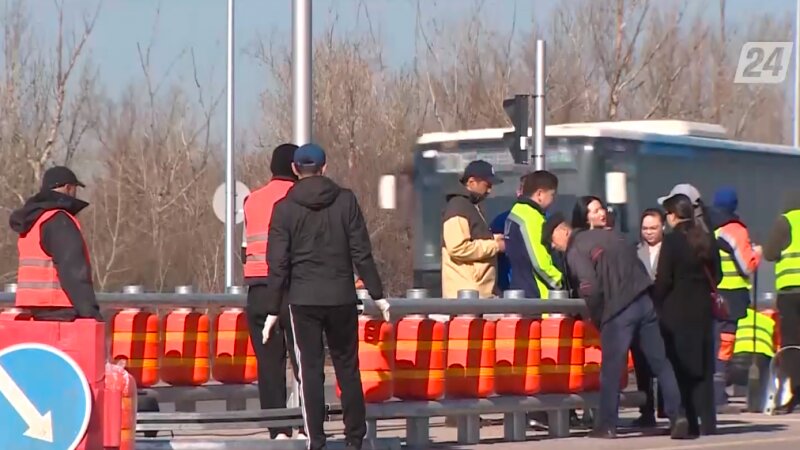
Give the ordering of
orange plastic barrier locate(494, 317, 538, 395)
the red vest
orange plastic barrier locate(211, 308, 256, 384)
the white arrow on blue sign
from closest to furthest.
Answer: the white arrow on blue sign → the red vest → orange plastic barrier locate(494, 317, 538, 395) → orange plastic barrier locate(211, 308, 256, 384)

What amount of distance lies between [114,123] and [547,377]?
35.5 metres

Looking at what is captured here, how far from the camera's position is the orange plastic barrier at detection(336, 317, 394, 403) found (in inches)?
519

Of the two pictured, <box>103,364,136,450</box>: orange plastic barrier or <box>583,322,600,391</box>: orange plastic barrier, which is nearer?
<box>103,364,136,450</box>: orange plastic barrier

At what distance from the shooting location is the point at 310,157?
12.3 meters

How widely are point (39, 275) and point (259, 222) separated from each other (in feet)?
5.50

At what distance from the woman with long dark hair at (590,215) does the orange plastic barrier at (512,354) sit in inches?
37.1

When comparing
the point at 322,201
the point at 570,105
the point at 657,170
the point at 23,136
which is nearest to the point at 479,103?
the point at 570,105

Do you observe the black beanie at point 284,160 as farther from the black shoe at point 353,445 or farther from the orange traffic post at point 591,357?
the orange traffic post at point 591,357

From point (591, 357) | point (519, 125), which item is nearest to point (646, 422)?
point (591, 357)

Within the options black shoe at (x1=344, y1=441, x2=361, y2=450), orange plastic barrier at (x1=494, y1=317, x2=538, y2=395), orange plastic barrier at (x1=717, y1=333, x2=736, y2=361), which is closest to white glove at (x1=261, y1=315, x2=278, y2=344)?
black shoe at (x1=344, y1=441, x2=361, y2=450)

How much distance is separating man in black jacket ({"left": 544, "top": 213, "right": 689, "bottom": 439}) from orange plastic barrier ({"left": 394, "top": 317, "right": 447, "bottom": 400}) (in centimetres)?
137

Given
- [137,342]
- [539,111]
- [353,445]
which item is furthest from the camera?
[539,111]

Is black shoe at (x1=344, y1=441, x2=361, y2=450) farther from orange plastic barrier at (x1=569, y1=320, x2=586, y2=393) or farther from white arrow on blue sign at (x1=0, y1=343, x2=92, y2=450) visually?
white arrow on blue sign at (x1=0, y1=343, x2=92, y2=450)

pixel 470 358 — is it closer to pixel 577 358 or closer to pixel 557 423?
pixel 577 358
